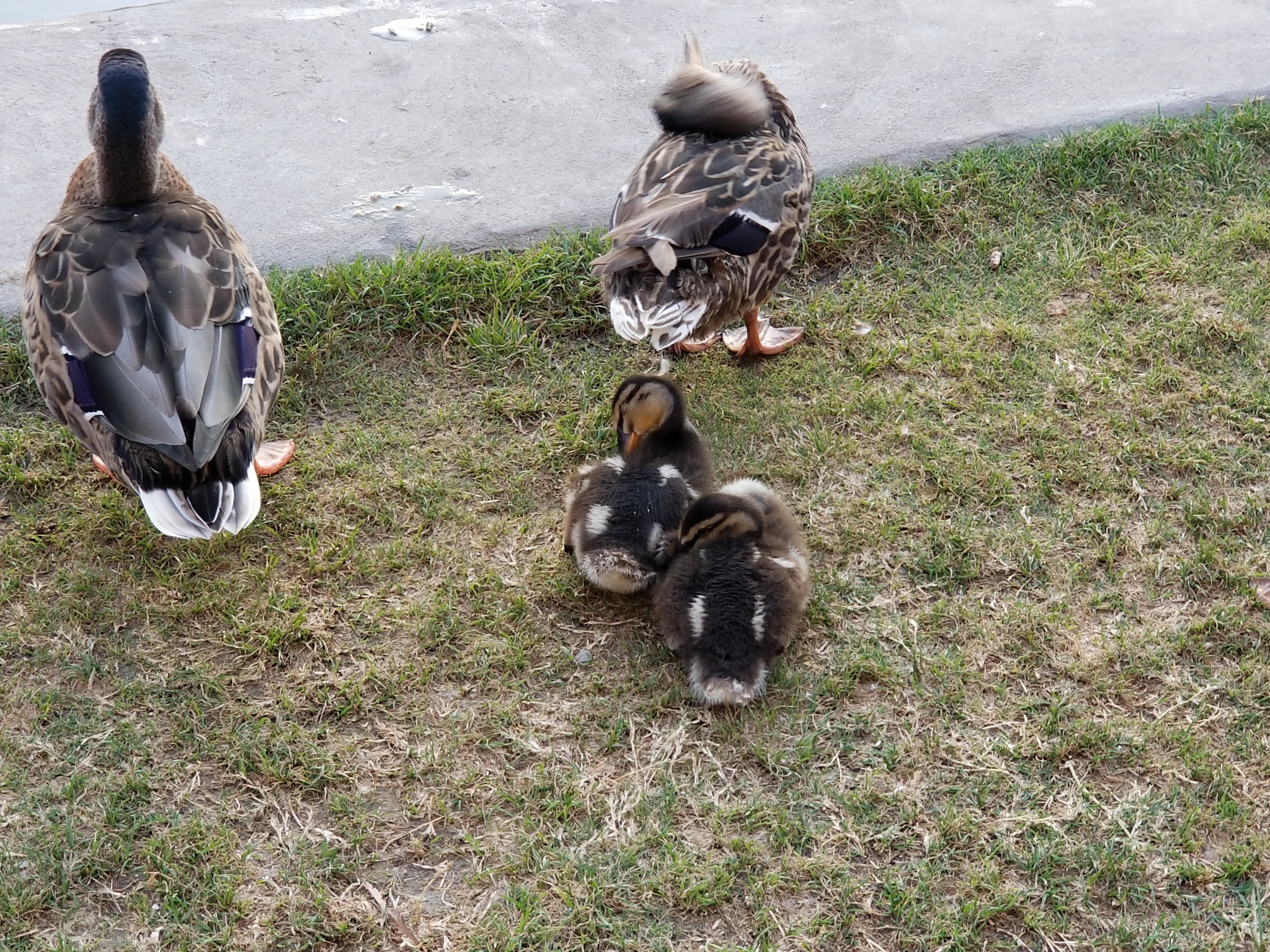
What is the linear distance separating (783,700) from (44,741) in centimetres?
206

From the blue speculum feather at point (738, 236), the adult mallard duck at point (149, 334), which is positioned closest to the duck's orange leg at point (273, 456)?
the adult mallard duck at point (149, 334)

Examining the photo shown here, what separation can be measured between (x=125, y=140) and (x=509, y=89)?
8.13ft

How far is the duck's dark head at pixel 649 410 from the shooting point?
3789mm

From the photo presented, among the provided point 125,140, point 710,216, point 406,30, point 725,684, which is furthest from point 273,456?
point 406,30

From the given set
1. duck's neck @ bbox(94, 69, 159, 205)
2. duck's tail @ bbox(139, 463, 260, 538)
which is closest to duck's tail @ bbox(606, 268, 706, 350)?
duck's tail @ bbox(139, 463, 260, 538)

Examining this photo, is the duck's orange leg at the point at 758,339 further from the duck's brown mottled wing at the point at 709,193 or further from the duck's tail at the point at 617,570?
the duck's tail at the point at 617,570

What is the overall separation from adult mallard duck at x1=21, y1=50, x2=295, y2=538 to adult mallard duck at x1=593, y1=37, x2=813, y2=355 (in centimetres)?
124

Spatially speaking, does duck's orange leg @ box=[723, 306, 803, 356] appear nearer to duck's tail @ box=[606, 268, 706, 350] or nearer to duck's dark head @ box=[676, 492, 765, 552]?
duck's tail @ box=[606, 268, 706, 350]

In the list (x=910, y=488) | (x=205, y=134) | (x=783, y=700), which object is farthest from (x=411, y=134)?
(x=783, y=700)

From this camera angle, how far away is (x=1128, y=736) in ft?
10.6

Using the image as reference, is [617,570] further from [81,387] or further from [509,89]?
[509,89]

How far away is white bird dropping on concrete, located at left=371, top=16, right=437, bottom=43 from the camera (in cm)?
617

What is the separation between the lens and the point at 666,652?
3512 mm

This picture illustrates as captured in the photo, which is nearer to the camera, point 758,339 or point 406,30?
point 758,339
